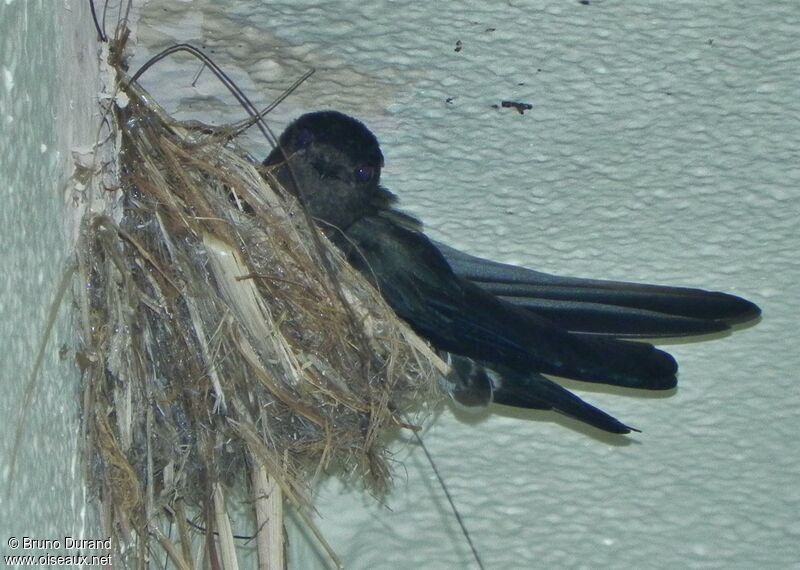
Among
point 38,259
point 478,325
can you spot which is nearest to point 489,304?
point 478,325

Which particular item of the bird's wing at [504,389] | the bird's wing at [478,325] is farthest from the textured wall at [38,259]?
the bird's wing at [504,389]

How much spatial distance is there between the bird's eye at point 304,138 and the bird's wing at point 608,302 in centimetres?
26

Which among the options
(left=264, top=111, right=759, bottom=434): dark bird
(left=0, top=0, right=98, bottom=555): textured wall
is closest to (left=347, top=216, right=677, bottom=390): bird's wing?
(left=264, top=111, right=759, bottom=434): dark bird

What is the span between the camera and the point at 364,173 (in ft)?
5.83

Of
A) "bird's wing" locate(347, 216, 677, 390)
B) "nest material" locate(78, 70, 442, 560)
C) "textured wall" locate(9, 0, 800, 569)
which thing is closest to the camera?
"nest material" locate(78, 70, 442, 560)

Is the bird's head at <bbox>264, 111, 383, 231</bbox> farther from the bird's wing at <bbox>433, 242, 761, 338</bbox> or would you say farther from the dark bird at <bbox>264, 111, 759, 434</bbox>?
the bird's wing at <bbox>433, 242, 761, 338</bbox>

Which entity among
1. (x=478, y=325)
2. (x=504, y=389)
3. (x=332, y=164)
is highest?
(x=332, y=164)

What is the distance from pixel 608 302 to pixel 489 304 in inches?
6.9

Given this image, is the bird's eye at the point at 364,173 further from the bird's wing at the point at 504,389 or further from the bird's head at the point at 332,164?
the bird's wing at the point at 504,389

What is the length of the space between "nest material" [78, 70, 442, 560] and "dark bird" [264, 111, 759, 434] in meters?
0.11

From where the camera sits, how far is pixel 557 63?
1.58m

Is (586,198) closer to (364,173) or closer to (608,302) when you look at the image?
(608,302)

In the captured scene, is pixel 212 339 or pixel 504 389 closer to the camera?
pixel 212 339

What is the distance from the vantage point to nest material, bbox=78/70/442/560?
1.42 metres
